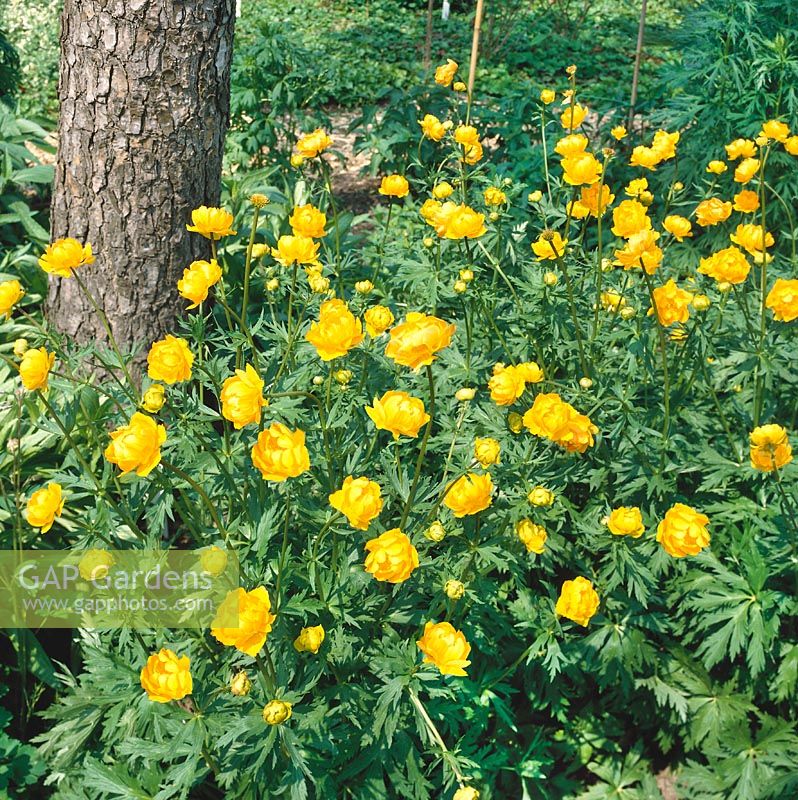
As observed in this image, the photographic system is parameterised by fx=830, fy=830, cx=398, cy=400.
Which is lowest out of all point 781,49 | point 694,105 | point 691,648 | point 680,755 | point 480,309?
point 680,755

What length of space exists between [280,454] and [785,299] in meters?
1.26

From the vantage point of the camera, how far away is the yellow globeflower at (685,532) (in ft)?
5.49

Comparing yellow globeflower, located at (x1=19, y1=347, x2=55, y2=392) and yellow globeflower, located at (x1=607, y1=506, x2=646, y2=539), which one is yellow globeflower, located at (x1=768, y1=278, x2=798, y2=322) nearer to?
yellow globeflower, located at (x1=607, y1=506, x2=646, y2=539)

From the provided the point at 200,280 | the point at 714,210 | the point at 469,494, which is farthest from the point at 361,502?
the point at 714,210

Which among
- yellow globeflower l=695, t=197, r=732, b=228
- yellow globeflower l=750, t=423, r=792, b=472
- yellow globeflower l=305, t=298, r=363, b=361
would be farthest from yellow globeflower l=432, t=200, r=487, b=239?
yellow globeflower l=750, t=423, r=792, b=472

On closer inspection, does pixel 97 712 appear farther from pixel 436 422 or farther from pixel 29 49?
pixel 29 49

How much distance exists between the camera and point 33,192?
156 inches

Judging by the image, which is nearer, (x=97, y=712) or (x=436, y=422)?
(x=97, y=712)

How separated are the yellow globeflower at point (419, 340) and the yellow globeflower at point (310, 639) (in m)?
0.53

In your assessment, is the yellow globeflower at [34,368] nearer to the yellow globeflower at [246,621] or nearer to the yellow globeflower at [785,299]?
the yellow globeflower at [246,621]

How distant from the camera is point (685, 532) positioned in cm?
169

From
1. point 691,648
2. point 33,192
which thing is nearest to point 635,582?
point 691,648

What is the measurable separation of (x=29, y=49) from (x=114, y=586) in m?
5.49

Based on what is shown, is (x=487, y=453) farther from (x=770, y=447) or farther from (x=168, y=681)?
(x=168, y=681)
